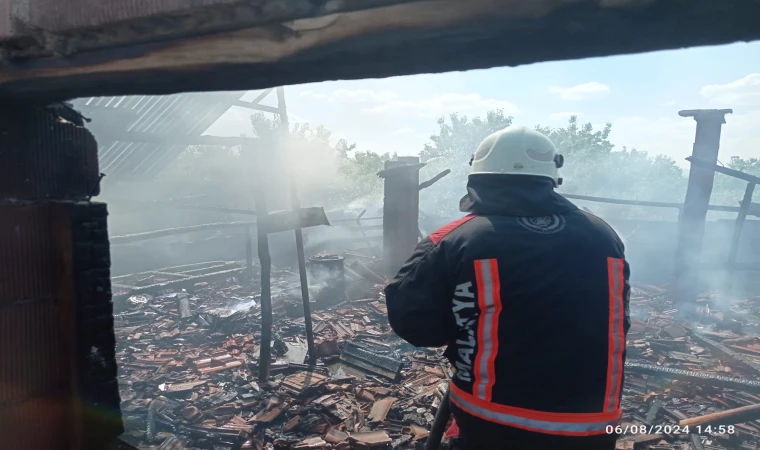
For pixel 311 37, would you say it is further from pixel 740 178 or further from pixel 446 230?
pixel 740 178

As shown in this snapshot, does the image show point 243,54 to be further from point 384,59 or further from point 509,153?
point 509,153

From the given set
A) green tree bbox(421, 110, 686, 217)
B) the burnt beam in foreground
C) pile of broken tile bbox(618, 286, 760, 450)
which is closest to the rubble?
pile of broken tile bbox(618, 286, 760, 450)

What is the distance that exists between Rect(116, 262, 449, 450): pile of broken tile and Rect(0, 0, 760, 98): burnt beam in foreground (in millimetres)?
4975

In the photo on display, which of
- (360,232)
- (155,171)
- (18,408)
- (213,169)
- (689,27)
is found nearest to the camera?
(689,27)

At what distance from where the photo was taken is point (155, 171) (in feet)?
50.6

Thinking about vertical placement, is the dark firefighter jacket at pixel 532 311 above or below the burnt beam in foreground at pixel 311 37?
below

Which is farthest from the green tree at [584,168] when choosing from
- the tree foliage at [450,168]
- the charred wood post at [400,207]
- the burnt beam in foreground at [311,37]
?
the burnt beam in foreground at [311,37]

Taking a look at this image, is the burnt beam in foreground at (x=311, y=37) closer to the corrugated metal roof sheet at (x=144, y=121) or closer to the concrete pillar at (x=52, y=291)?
the concrete pillar at (x=52, y=291)

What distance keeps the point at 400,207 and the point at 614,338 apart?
9184mm

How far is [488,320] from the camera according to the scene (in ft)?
7.09

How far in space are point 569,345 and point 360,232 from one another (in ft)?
57.8

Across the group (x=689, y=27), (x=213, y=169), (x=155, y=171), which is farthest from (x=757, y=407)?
(x=213, y=169)

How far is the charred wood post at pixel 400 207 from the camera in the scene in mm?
11109
